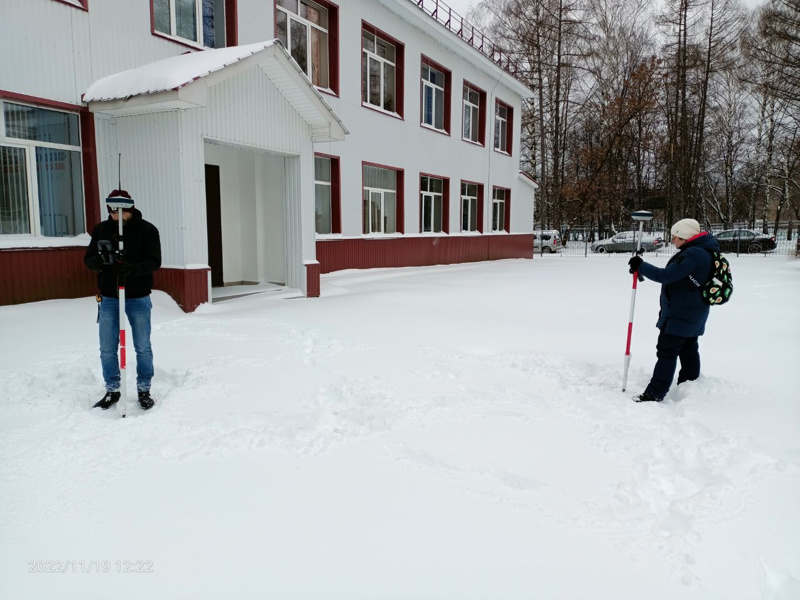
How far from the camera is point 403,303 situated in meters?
9.88

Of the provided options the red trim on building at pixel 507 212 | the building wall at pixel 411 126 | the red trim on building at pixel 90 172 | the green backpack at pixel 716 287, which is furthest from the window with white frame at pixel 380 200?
the green backpack at pixel 716 287

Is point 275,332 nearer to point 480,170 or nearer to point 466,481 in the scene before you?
point 466,481

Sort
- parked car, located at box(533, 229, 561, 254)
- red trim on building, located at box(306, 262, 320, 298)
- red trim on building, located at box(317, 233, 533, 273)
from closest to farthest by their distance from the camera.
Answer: red trim on building, located at box(306, 262, 320, 298), red trim on building, located at box(317, 233, 533, 273), parked car, located at box(533, 229, 561, 254)

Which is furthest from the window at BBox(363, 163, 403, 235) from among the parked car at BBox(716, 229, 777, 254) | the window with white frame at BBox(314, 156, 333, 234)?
the parked car at BBox(716, 229, 777, 254)

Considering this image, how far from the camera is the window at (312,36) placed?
1299cm

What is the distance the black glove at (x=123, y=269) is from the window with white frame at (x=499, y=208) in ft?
68.6

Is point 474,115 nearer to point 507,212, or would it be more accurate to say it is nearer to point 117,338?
point 507,212

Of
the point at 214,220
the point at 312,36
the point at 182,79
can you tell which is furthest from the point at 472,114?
the point at 182,79

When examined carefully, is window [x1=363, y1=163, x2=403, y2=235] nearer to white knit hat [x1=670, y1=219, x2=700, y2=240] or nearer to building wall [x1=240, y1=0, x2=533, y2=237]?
building wall [x1=240, y1=0, x2=533, y2=237]

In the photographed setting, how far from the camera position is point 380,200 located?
16.8 m

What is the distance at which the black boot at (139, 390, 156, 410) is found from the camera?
190 inches

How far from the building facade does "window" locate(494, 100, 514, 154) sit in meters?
6.06

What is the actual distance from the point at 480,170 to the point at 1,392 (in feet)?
64.7

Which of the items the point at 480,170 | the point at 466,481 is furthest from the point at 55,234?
the point at 480,170
